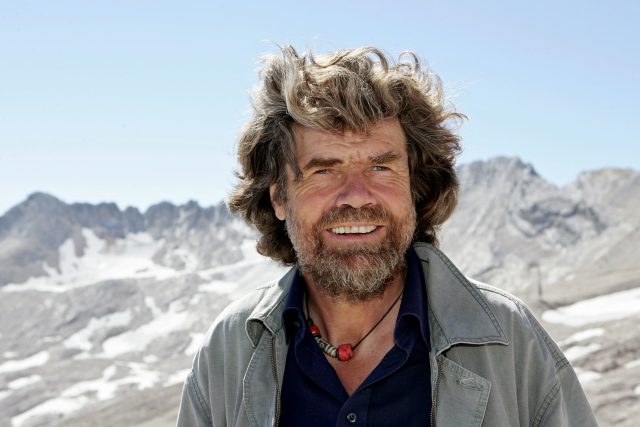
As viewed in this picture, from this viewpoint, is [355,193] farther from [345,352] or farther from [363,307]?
[345,352]

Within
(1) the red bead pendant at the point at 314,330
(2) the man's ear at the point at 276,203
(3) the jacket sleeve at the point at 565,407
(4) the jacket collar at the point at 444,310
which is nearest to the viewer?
(3) the jacket sleeve at the point at 565,407

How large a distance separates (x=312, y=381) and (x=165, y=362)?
75479 millimetres

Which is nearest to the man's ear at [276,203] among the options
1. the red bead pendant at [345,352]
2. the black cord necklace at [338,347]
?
the black cord necklace at [338,347]

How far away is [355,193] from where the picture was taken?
3.41 metres

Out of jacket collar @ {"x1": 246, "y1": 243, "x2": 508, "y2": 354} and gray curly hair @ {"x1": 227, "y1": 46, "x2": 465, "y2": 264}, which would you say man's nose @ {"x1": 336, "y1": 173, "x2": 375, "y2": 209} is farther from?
jacket collar @ {"x1": 246, "y1": 243, "x2": 508, "y2": 354}

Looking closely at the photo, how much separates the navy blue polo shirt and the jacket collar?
0.07m

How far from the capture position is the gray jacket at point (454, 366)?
9.82 feet

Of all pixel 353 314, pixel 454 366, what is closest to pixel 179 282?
pixel 353 314

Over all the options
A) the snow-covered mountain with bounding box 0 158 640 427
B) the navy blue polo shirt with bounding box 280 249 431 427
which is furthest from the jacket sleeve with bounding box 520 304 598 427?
the snow-covered mountain with bounding box 0 158 640 427

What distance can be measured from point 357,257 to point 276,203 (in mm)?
786

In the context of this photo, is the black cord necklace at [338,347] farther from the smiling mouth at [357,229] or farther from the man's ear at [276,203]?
the man's ear at [276,203]

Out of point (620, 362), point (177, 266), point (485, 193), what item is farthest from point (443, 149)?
point (177, 266)

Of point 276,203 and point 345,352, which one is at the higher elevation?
point 276,203

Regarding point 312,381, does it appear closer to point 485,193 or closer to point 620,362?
point 620,362
